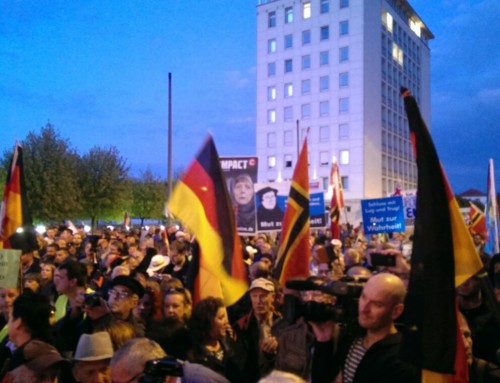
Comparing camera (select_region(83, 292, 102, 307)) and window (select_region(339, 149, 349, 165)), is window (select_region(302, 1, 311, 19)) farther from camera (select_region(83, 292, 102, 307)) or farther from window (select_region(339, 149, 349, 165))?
camera (select_region(83, 292, 102, 307))

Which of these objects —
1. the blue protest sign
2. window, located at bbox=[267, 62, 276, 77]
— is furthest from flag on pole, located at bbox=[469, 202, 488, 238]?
window, located at bbox=[267, 62, 276, 77]

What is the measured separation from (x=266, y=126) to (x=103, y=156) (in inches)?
903

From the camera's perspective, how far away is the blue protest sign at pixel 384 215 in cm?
1233

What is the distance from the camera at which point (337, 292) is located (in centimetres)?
317

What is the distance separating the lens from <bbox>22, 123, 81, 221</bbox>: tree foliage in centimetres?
3775

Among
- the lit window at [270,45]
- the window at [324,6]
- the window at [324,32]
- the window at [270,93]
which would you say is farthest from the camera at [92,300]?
the lit window at [270,45]

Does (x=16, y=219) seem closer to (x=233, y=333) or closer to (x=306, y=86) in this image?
(x=233, y=333)

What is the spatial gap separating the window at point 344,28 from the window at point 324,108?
757 cm

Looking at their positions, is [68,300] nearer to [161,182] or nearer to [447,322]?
[447,322]

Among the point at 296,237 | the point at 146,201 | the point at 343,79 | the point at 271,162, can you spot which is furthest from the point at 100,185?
the point at 296,237

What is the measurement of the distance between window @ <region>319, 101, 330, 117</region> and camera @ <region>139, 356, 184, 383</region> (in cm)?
5790

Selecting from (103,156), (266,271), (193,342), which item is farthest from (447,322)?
(103,156)

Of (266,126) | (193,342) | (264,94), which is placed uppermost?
(264,94)

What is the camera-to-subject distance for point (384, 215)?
12586mm
